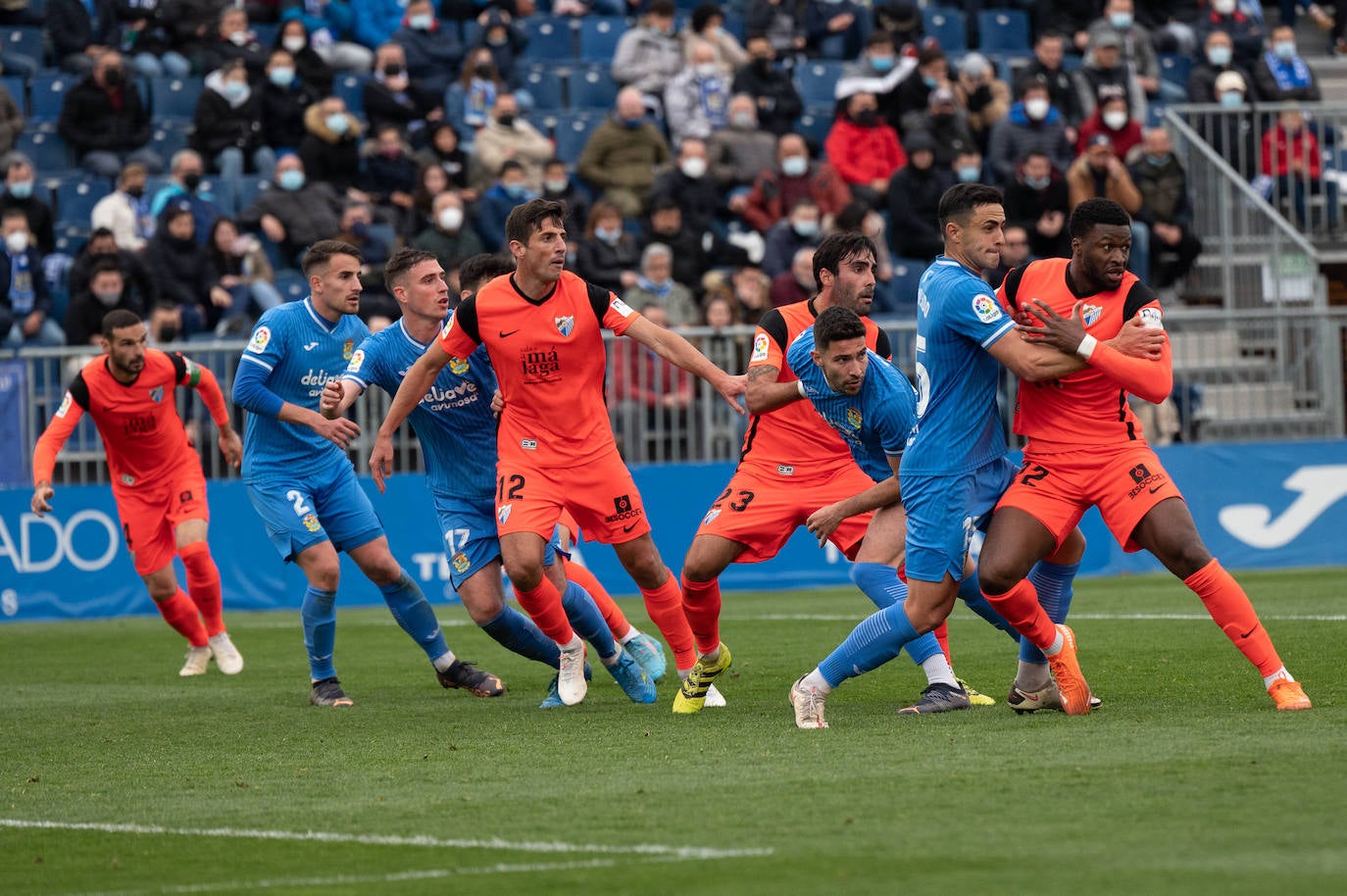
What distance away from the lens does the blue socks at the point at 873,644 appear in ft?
27.3

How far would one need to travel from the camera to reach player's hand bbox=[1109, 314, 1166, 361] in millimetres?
8023

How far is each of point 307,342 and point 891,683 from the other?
13.0ft

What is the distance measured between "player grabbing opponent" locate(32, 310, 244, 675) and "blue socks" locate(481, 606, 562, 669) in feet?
10.0

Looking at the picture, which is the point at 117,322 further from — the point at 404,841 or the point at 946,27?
the point at 946,27

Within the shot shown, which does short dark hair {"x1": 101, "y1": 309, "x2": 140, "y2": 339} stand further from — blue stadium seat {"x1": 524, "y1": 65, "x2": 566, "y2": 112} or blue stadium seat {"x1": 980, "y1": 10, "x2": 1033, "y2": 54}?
blue stadium seat {"x1": 980, "y1": 10, "x2": 1033, "y2": 54}

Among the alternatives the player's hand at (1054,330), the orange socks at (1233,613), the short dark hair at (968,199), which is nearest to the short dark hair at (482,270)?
the short dark hair at (968,199)

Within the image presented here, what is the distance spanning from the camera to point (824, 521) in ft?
29.3

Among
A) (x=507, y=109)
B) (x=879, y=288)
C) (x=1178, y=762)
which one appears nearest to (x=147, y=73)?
(x=507, y=109)

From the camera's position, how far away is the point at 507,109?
21844 millimetres

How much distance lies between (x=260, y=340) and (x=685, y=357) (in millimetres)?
3055

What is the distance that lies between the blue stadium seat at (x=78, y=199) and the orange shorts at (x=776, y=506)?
13.9 metres

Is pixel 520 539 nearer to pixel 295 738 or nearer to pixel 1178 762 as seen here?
pixel 295 738

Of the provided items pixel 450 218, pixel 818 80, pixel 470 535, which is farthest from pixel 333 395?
pixel 818 80

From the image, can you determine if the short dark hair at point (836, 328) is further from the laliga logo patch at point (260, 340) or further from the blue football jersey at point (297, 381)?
the laliga logo patch at point (260, 340)
